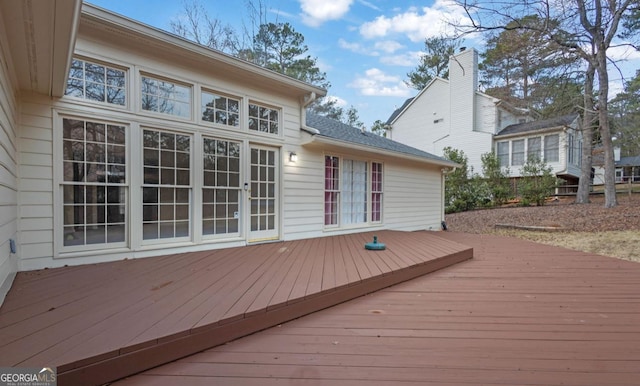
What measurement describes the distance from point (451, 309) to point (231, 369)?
2.08 m

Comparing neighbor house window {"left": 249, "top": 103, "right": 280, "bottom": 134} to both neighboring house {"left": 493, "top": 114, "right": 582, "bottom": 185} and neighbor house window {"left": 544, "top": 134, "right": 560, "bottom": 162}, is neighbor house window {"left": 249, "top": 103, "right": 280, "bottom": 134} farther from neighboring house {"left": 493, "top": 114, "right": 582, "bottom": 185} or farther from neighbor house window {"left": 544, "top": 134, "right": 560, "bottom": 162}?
neighbor house window {"left": 544, "top": 134, "right": 560, "bottom": 162}

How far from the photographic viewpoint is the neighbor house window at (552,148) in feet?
46.5

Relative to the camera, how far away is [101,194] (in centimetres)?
369

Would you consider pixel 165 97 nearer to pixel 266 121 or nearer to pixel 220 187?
pixel 220 187

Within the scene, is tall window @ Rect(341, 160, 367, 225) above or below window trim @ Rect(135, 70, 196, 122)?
below

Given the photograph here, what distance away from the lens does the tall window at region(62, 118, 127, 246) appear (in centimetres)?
349

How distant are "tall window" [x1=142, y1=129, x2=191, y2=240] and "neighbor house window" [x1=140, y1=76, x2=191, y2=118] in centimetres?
34

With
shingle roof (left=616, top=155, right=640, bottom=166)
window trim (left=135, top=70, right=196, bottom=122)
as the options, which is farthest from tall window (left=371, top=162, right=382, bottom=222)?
shingle roof (left=616, top=155, right=640, bottom=166)

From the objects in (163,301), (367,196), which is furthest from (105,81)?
(367,196)

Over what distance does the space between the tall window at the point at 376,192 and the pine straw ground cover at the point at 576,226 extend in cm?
382

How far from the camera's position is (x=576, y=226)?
849 cm

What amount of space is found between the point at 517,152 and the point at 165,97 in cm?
1650

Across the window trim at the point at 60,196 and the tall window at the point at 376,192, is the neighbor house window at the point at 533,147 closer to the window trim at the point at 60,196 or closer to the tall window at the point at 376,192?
the tall window at the point at 376,192

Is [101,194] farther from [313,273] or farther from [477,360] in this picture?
[477,360]
